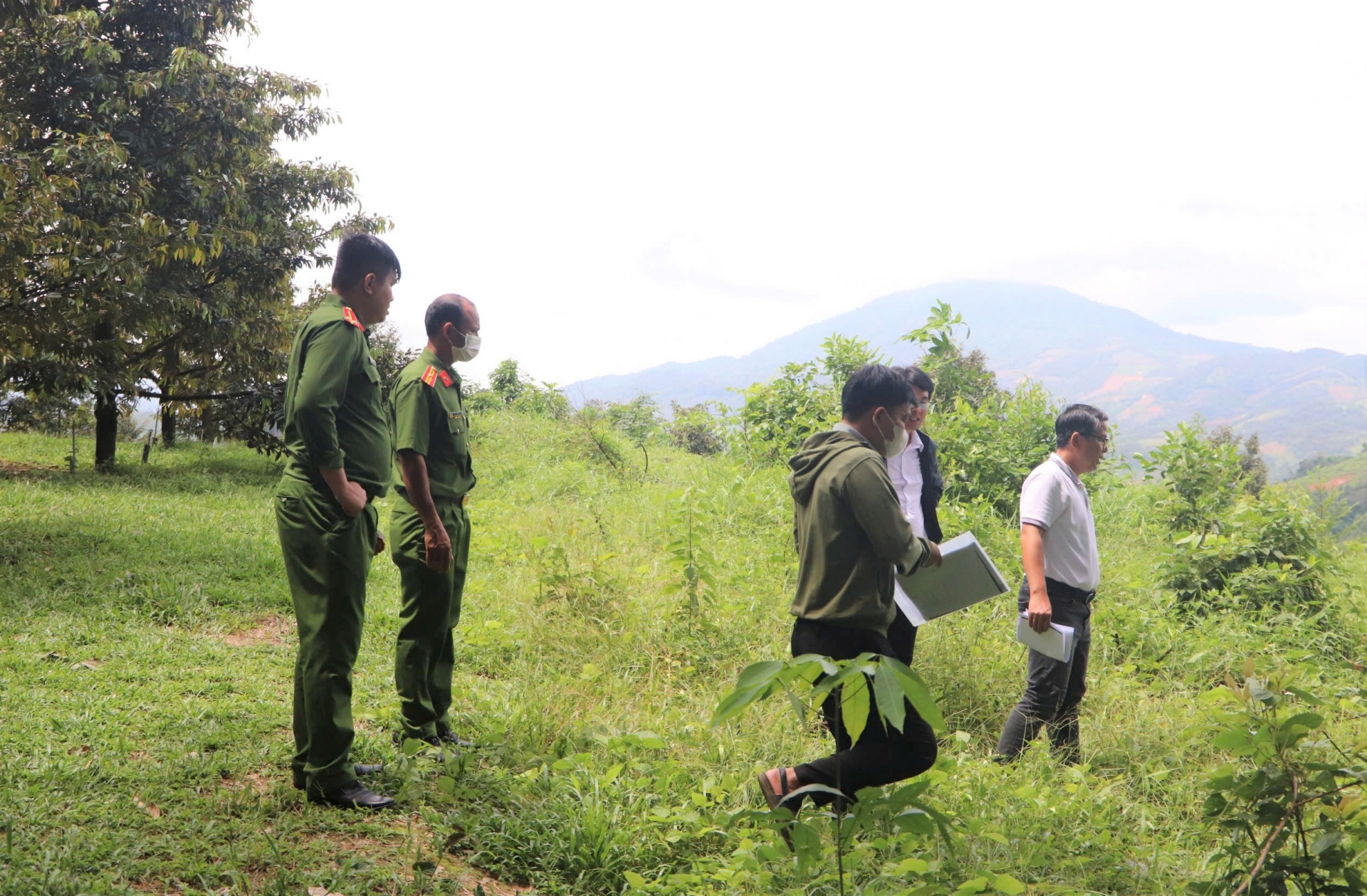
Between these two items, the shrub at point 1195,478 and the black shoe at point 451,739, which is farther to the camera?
the shrub at point 1195,478

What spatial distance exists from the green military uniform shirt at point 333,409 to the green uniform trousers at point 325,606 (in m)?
0.11

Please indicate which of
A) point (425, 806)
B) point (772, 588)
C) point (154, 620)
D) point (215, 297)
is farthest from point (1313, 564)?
point (215, 297)

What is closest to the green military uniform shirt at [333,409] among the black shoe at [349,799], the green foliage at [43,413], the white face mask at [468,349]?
the white face mask at [468,349]

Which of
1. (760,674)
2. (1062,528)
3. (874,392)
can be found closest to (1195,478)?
(1062,528)

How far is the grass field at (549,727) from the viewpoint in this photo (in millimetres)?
2818

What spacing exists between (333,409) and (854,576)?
1754mm

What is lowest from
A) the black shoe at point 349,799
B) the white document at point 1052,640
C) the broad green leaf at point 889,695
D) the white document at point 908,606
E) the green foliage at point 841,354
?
the black shoe at point 349,799

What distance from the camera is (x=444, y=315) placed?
12.5ft

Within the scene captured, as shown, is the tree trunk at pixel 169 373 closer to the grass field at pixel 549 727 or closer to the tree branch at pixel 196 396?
the tree branch at pixel 196 396

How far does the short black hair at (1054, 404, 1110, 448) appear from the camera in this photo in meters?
3.93

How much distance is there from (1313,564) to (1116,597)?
1.34 meters

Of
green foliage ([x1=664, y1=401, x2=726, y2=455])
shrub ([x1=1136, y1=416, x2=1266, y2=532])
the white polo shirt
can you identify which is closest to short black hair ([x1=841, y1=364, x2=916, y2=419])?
the white polo shirt

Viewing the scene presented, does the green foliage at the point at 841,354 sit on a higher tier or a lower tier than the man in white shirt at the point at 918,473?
higher

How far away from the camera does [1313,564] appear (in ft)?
21.4
